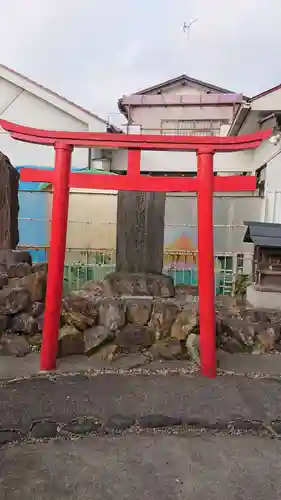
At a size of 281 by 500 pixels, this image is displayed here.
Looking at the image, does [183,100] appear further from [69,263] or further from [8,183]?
[8,183]

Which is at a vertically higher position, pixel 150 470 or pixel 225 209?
pixel 225 209

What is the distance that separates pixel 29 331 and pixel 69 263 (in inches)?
203

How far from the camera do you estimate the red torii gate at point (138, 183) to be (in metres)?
4.75

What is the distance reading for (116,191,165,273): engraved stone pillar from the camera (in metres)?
7.33

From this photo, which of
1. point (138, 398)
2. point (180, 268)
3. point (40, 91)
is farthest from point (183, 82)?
point (138, 398)

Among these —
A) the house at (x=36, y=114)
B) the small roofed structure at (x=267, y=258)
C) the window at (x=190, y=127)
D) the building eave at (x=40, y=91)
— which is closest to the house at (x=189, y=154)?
the window at (x=190, y=127)

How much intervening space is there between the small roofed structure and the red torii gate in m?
1.90

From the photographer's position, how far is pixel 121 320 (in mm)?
5684

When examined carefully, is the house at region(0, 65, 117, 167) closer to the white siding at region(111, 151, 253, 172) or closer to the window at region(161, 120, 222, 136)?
the white siding at region(111, 151, 253, 172)

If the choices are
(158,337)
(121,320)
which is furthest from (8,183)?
(158,337)

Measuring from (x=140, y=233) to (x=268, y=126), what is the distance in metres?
5.89

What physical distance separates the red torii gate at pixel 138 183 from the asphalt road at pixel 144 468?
1488 mm

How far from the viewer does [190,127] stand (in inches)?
717

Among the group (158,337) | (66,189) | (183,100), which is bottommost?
(158,337)
